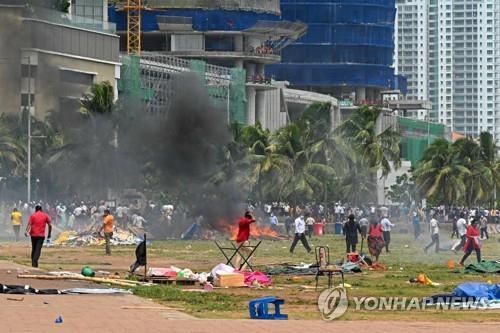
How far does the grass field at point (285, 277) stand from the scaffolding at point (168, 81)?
97.1ft

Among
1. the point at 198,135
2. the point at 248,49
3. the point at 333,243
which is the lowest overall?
the point at 333,243

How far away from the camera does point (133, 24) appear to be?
534 feet

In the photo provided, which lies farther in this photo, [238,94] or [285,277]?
[238,94]

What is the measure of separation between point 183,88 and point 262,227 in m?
13.1

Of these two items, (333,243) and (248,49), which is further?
(248,49)

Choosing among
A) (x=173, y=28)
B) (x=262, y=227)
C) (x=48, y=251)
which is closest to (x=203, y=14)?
(x=173, y=28)

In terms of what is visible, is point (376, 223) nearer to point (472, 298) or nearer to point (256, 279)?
point (256, 279)

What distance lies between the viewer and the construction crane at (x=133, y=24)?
160 metres

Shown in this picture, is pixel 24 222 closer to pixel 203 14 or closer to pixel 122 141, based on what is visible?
pixel 122 141

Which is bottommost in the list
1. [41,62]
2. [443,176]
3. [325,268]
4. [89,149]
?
[325,268]

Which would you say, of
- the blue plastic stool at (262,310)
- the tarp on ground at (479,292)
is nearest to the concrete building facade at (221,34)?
the tarp on ground at (479,292)

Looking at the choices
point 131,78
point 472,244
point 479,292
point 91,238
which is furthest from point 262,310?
point 131,78

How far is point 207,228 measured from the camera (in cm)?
7588

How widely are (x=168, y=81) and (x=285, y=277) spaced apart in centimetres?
6662
